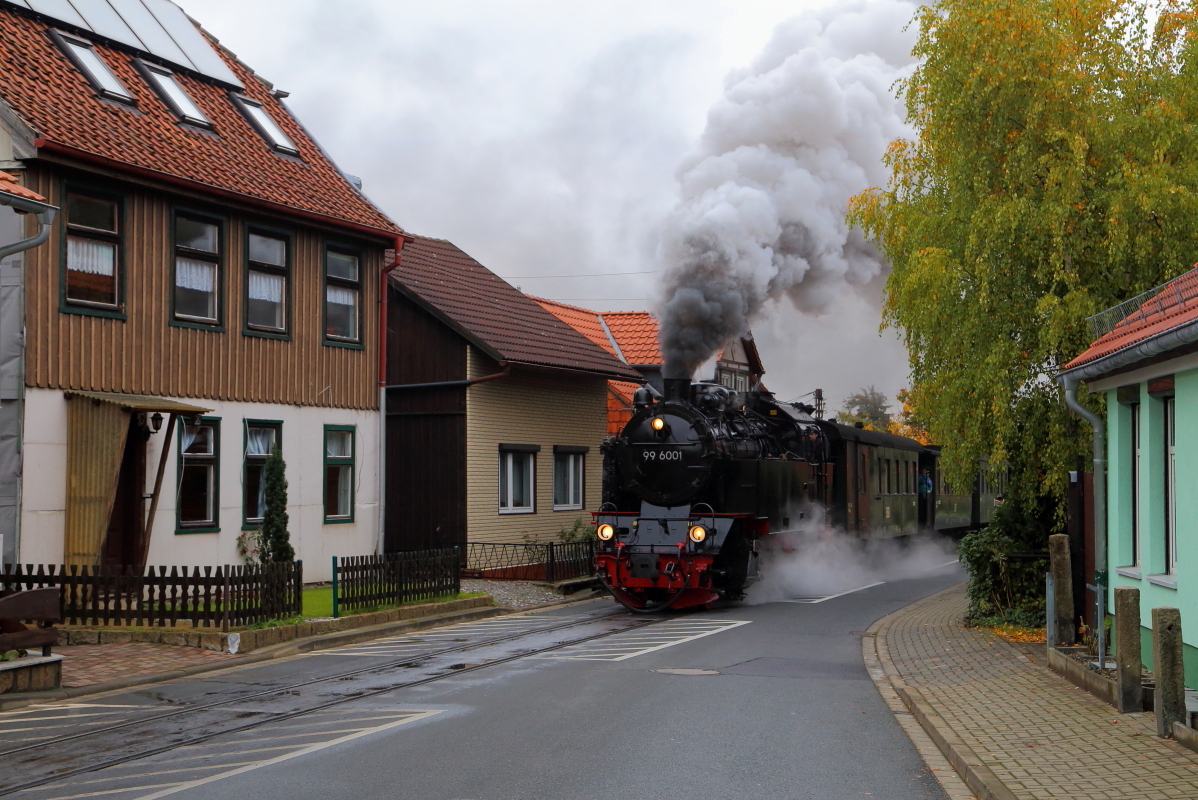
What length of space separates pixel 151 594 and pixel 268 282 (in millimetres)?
5982

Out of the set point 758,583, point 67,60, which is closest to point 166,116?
point 67,60

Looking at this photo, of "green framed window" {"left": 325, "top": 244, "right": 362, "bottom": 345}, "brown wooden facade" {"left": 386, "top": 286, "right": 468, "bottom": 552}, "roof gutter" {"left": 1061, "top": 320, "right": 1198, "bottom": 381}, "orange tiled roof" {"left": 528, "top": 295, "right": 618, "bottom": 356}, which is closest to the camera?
"roof gutter" {"left": 1061, "top": 320, "right": 1198, "bottom": 381}

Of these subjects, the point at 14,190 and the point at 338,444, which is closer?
the point at 14,190

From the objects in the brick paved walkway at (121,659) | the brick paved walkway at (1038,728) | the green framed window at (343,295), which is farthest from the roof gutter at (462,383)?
the brick paved walkway at (1038,728)

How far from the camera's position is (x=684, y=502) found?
57.8 feet

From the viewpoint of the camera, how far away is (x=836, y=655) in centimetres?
1310

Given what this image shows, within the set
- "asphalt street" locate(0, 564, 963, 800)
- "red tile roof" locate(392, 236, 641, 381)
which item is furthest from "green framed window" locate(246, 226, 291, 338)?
"asphalt street" locate(0, 564, 963, 800)

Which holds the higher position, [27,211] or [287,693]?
[27,211]

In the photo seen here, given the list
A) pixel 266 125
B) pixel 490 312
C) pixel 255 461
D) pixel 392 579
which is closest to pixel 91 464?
pixel 255 461

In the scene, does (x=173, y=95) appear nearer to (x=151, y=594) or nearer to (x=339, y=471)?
(x=339, y=471)

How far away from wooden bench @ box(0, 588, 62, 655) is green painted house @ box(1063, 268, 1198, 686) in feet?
29.5

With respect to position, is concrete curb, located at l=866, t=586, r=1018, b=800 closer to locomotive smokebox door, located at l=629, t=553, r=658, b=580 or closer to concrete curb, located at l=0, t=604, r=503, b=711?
locomotive smokebox door, located at l=629, t=553, r=658, b=580

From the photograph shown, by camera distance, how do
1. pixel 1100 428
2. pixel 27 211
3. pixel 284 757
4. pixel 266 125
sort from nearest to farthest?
pixel 284 757, pixel 1100 428, pixel 27 211, pixel 266 125

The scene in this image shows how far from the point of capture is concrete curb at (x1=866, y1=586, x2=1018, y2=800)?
6.93 m
